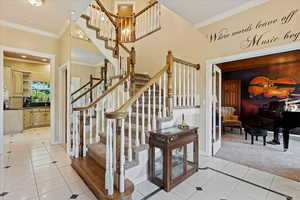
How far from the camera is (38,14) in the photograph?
3.18 m

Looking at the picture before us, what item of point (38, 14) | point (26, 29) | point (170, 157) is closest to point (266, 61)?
point (170, 157)

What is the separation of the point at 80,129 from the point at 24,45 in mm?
2971

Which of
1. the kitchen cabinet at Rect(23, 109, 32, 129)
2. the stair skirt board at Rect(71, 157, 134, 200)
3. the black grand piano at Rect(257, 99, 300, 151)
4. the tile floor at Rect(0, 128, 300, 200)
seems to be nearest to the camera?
the stair skirt board at Rect(71, 157, 134, 200)

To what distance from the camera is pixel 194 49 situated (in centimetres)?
366

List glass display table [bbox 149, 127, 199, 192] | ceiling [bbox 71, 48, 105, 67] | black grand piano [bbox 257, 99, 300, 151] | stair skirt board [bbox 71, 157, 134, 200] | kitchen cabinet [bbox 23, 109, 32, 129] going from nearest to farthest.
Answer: stair skirt board [bbox 71, 157, 134, 200]
glass display table [bbox 149, 127, 199, 192]
ceiling [bbox 71, 48, 105, 67]
black grand piano [bbox 257, 99, 300, 151]
kitchen cabinet [bbox 23, 109, 32, 129]

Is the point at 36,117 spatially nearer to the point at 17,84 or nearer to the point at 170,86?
the point at 17,84

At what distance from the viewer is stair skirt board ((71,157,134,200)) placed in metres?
1.77

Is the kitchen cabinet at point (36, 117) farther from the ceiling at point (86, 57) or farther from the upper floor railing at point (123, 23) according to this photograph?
the upper floor railing at point (123, 23)

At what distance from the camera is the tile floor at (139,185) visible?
2006 millimetres

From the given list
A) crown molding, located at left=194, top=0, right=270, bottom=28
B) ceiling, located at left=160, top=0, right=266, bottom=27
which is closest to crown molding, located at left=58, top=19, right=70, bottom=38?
ceiling, located at left=160, top=0, right=266, bottom=27

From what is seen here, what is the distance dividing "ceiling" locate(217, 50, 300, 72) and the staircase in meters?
3.63

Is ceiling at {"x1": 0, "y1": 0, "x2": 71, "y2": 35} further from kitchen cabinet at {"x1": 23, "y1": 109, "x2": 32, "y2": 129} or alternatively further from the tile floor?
kitchen cabinet at {"x1": 23, "y1": 109, "x2": 32, "y2": 129}

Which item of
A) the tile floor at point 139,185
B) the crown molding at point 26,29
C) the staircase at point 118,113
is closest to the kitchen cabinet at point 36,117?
the tile floor at point 139,185

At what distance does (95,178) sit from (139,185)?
2.18 ft
